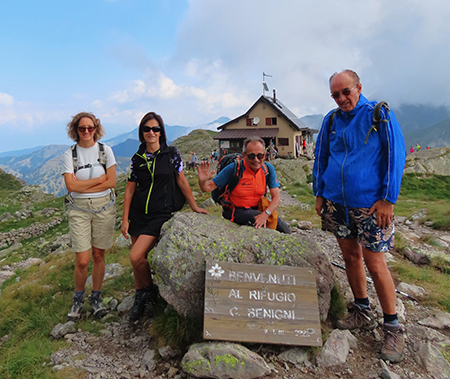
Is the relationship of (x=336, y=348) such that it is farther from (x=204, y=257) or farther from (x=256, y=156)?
(x=256, y=156)

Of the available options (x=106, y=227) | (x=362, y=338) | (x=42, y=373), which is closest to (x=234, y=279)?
(x=362, y=338)

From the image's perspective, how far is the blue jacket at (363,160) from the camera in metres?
3.29

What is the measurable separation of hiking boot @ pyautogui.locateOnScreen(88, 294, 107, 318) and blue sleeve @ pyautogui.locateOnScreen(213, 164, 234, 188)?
9.98ft

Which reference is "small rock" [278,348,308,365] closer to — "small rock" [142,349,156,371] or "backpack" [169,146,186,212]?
"small rock" [142,349,156,371]

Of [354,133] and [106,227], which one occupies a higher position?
[354,133]

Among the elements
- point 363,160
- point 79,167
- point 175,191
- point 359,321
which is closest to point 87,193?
point 79,167

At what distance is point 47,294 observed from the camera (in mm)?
6352

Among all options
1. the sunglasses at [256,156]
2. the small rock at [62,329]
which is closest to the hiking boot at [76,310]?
the small rock at [62,329]

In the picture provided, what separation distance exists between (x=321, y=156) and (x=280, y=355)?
9.50 feet

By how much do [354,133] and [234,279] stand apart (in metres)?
2.55

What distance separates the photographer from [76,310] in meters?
4.86

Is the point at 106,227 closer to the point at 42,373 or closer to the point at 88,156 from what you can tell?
the point at 88,156

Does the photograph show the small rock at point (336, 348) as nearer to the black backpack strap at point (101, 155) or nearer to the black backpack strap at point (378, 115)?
the black backpack strap at point (378, 115)

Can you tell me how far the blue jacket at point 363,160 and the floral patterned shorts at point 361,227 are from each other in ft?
0.41
